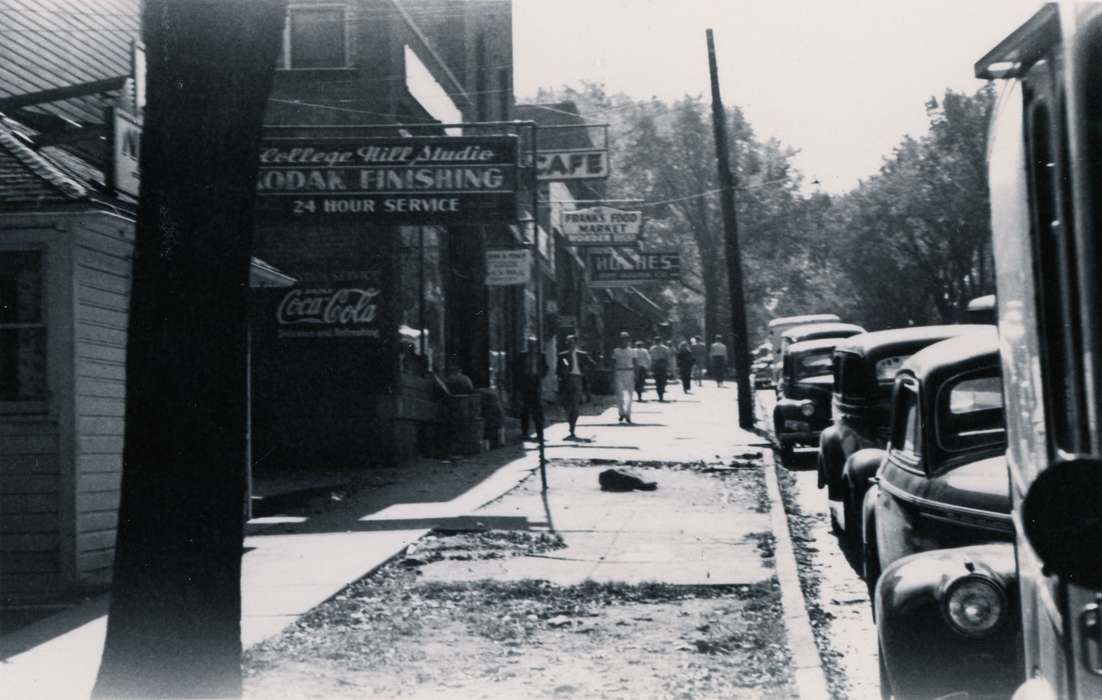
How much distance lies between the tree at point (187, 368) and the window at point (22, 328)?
538 cm

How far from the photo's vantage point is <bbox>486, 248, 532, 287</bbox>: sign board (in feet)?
71.8

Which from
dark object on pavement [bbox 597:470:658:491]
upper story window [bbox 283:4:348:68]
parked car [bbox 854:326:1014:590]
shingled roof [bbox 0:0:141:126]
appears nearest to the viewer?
parked car [bbox 854:326:1014:590]

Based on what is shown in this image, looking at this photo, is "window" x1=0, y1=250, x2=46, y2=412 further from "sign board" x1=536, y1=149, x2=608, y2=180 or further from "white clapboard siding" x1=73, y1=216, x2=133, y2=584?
"sign board" x1=536, y1=149, x2=608, y2=180

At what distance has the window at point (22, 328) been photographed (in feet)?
33.6

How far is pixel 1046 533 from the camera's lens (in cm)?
237

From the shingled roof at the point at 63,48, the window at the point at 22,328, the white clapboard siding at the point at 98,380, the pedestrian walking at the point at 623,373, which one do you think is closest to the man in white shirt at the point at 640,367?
the pedestrian walking at the point at 623,373

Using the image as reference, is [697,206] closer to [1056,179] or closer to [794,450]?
[794,450]

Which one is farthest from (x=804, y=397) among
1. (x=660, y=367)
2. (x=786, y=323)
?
(x=786, y=323)

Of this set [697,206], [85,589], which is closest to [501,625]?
[85,589]

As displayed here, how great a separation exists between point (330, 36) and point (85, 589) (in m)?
11.8

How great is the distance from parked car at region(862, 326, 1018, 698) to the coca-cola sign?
1078 centimetres

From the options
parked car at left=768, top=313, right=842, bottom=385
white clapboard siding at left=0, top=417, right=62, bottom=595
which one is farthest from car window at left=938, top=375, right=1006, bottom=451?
parked car at left=768, top=313, right=842, bottom=385

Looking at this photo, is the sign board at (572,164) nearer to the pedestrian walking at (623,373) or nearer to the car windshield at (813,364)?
the pedestrian walking at (623,373)

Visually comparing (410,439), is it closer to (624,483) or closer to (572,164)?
(624,483)
